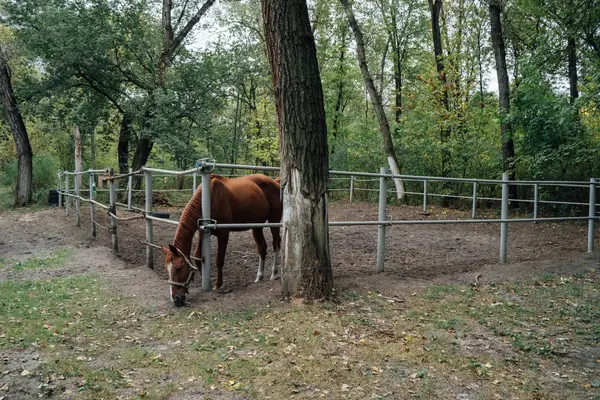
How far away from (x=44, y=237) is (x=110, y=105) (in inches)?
324

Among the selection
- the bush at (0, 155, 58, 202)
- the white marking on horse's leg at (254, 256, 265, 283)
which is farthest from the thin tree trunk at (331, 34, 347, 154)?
the white marking on horse's leg at (254, 256, 265, 283)

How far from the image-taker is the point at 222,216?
15.6 ft

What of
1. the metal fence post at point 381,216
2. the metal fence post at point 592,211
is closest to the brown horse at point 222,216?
the metal fence post at point 381,216

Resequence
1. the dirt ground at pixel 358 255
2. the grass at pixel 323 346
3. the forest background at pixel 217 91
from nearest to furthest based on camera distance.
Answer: the grass at pixel 323 346
the dirt ground at pixel 358 255
the forest background at pixel 217 91

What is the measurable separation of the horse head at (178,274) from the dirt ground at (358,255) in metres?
0.14

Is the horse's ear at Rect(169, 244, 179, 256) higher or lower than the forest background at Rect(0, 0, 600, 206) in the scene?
lower

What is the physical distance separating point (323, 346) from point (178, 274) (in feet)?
5.58

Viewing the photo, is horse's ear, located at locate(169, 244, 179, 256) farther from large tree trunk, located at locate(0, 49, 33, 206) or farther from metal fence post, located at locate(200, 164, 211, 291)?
large tree trunk, located at locate(0, 49, 33, 206)

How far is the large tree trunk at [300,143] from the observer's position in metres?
3.92

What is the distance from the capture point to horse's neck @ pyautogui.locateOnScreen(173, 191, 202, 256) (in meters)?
4.49

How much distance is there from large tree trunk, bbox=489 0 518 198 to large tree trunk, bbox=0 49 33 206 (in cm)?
1448

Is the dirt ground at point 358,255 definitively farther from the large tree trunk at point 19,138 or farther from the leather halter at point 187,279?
the large tree trunk at point 19,138

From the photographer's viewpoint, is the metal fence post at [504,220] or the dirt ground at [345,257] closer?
the dirt ground at [345,257]

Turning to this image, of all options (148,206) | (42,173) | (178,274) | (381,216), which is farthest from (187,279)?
(42,173)
